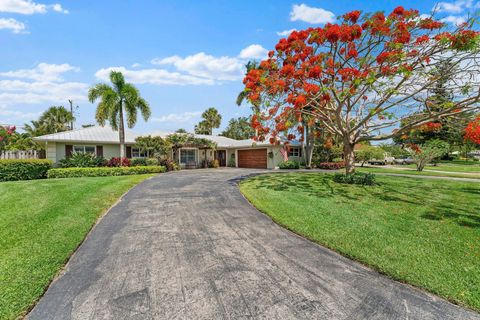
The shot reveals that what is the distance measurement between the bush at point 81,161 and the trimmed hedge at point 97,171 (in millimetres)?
2495

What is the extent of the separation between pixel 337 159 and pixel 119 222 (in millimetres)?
25100

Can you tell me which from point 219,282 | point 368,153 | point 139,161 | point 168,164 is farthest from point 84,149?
point 368,153

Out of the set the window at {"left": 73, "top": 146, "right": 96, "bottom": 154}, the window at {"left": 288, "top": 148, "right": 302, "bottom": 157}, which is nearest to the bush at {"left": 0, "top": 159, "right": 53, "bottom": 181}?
the window at {"left": 73, "top": 146, "right": 96, "bottom": 154}

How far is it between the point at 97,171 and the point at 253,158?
15594 millimetres

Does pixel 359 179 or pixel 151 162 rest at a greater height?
pixel 151 162

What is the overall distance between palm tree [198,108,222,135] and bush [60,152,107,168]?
25477mm

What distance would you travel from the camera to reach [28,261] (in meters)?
3.77

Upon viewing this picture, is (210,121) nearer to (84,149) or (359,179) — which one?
(84,149)

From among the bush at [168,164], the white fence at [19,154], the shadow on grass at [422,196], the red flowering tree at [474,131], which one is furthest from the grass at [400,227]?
the white fence at [19,154]

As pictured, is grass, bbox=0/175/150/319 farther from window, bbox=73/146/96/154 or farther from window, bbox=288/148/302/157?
window, bbox=288/148/302/157

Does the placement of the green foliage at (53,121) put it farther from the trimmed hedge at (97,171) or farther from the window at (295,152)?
the window at (295,152)

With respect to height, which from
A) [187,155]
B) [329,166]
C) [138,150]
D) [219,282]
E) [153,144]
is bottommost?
[219,282]

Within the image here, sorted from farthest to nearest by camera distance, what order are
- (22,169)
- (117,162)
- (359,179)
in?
1. (117,162)
2. (22,169)
3. (359,179)

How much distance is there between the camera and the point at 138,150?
2181cm
